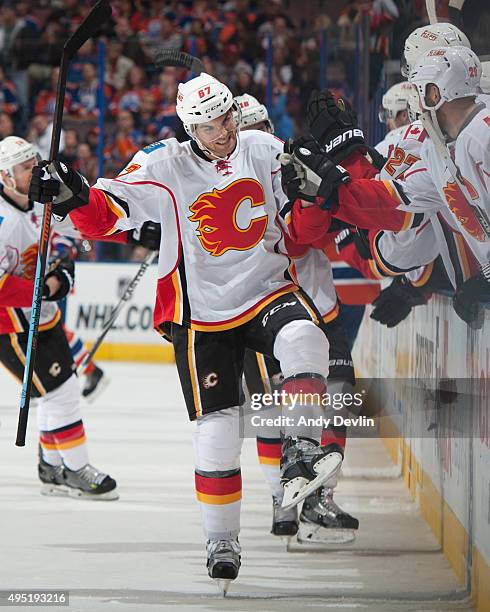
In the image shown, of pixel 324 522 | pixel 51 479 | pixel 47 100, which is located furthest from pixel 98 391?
pixel 47 100

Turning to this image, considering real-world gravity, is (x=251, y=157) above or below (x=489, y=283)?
above

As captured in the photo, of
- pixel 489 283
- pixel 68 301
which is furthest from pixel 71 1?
pixel 489 283

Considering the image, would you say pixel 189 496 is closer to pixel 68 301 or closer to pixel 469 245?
→ pixel 469 245

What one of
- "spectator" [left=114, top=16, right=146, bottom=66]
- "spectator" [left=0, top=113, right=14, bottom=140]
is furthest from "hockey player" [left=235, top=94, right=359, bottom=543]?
"spectator" [left=0, top=113, right=14, bottom=140]

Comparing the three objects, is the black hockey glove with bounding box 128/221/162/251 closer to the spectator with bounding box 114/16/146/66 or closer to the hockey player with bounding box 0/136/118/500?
the hockey player with bounding box 0/136/118/500

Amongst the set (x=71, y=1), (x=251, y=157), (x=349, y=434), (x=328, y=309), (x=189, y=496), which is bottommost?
(x=189, y=496)

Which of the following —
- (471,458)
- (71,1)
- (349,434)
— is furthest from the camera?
(71,1)

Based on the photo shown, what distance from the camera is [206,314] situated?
9.85 ft

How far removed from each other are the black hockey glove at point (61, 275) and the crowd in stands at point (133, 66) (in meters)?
2.87

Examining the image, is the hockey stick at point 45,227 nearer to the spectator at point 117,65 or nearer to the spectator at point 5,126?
the spectator at point 117,65

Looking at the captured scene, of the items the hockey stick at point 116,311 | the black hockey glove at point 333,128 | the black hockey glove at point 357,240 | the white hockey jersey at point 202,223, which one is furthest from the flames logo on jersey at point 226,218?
the hockey stick at point 116,311

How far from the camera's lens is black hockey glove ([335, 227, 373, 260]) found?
3629mm

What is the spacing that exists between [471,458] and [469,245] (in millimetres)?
499

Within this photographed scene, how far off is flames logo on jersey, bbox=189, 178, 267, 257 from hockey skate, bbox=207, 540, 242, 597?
2.34ft
